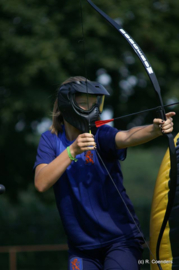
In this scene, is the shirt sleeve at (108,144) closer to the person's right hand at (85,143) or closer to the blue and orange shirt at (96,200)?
the blue and orange shirt at (96,200)

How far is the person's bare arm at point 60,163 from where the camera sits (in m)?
2.66

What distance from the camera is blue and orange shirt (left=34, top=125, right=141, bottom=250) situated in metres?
2.77

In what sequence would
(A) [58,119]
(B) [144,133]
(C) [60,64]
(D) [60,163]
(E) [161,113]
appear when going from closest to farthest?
(E) [161,113] → (B) [144,133] → (D) [60,163] → (A) [58,119] → (C) [60,64]

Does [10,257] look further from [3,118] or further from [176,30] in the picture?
[176,30]

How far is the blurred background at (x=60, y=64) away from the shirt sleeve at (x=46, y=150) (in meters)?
4.44

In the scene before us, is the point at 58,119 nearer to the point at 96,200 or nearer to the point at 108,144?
the point at 108,144

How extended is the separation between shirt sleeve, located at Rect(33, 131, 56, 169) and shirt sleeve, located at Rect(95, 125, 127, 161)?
0.35 m

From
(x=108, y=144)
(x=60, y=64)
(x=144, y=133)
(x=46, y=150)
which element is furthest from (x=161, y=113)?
(x=60, y=64)

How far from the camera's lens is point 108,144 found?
9.09ft

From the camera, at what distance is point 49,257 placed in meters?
10.2

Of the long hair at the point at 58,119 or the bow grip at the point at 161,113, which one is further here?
the long hair at the point at 58,119

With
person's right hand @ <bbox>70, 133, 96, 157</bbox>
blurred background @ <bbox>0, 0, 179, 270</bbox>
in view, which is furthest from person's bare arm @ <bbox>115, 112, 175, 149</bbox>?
blurred background @ <bbox>0, 0, 179, 270</bbox>

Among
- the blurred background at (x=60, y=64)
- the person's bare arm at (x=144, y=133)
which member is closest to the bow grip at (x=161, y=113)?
the person's bare arm at (x=144, y=133)

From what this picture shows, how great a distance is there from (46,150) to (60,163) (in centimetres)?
30
